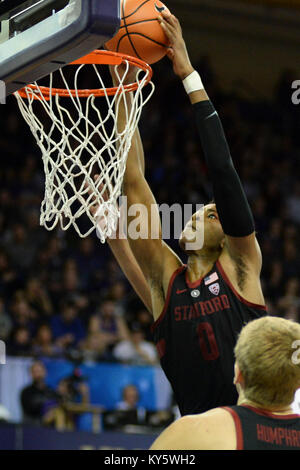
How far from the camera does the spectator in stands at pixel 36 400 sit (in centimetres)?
726

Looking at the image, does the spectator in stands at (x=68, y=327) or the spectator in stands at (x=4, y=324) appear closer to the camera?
the spectator in stands at (x=4, y=324)

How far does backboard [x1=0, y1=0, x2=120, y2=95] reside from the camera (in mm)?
2994

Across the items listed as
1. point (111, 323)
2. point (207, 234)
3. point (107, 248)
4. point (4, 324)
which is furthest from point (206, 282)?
point (107, 248)

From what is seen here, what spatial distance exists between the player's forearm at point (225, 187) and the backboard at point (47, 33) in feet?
2.07

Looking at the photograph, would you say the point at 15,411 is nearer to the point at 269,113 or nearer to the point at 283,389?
the point at 283,389

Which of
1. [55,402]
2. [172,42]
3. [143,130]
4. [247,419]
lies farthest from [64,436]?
[143,130]

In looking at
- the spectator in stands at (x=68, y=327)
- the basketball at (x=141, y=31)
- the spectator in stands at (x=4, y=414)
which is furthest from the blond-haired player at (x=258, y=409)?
the spectator in stands at (x=68, y=327)

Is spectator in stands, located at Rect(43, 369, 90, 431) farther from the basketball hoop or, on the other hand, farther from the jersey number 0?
the jersey number 0

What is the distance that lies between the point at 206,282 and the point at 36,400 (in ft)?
13.7

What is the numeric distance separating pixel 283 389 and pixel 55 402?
5.08m

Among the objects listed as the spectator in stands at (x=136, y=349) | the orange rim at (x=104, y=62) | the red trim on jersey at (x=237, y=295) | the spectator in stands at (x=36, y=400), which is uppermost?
the orange rim at (x=104, y=62)

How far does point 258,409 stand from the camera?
8.20ft

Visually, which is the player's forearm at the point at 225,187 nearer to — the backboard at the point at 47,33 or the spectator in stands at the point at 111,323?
the backboard at the point at 47,33

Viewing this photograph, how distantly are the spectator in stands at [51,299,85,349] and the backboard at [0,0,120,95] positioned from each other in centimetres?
531
